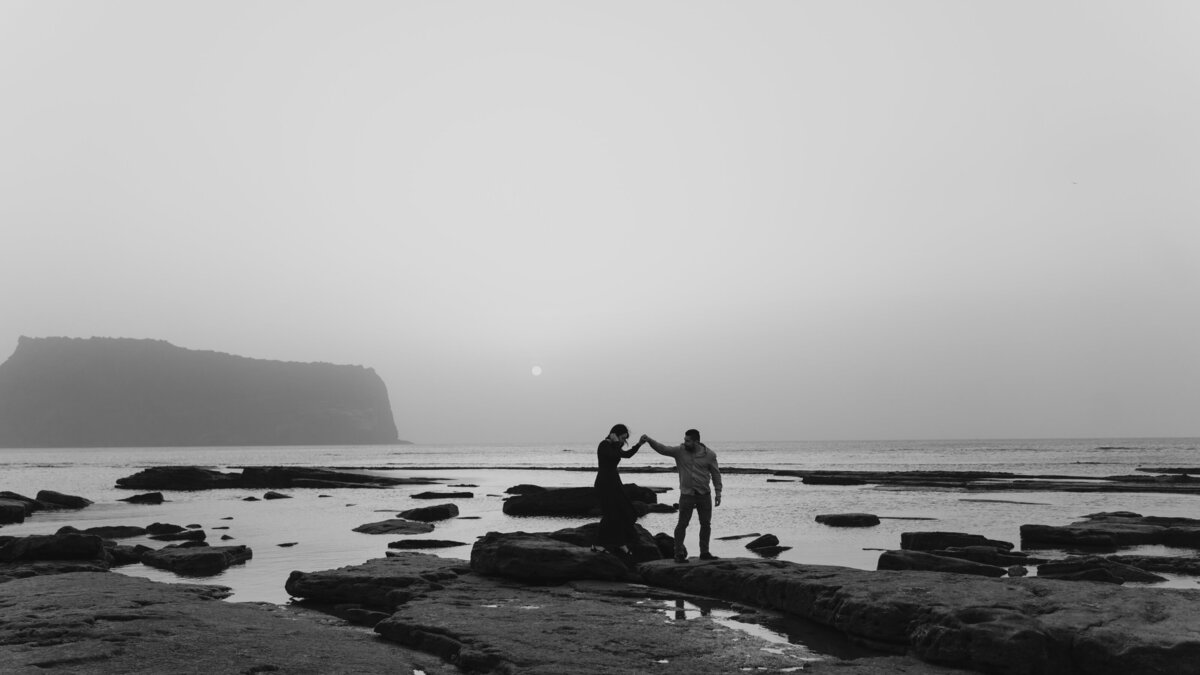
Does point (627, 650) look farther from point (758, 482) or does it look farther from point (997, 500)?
point (758, 482)

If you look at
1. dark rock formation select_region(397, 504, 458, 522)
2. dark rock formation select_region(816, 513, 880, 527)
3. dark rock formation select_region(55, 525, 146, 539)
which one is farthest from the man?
dark rock formation select_region(55, 525, 146, 539)

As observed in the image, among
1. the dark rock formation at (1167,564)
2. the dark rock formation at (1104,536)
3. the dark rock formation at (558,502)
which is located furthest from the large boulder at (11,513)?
the dark rock formation at (1167,564)

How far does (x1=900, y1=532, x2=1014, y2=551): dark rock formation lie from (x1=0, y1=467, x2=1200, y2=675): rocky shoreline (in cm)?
476

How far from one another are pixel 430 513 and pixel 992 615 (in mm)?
27471

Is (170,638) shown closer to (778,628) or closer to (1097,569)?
(778,628)

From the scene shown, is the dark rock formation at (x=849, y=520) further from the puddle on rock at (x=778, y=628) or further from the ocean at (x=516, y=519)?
the puddle on rock at (x=778, y=628)

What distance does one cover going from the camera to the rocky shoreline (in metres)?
8.96

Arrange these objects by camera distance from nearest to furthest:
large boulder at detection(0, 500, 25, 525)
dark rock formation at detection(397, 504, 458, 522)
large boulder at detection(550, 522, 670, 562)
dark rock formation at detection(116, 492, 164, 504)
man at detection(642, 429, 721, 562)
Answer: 1. man at detection(642, 429, 721, 562)
2. large boulder at detection(550, 522, 670, 562)
3. dark rock formation at detection(397, 504, 458, 522)
4. large boulder at detection(0, 500, 25, 525)
5. dark rock formation at detection(116, 492, 164, 504)

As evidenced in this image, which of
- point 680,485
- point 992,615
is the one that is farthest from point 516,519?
point 992,615

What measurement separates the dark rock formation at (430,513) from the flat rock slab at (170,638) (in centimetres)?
2055

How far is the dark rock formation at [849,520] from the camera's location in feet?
105

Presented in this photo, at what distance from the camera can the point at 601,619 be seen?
11.5 metres

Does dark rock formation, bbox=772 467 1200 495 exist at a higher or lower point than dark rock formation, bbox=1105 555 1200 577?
lower

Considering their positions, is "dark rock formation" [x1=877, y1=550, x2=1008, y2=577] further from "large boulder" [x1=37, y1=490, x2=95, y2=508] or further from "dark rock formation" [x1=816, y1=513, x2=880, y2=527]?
"large boulder" [x1=37, y1=490, x2=95, y2=508]
